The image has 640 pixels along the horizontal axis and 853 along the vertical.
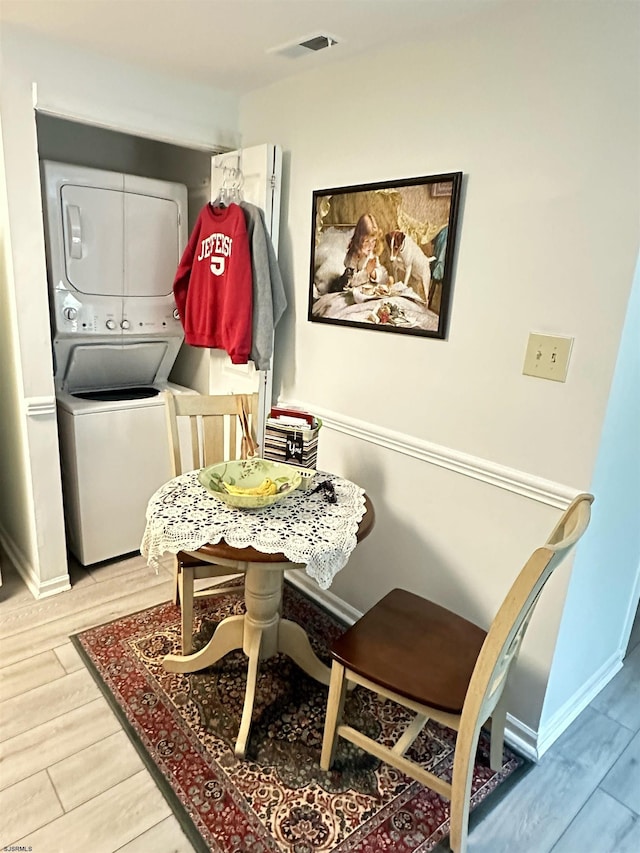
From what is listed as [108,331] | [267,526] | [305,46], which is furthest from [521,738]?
[305,46]

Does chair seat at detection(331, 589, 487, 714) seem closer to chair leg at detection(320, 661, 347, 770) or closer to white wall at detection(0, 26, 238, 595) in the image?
chair leg at detection(320, 661, 347, 770)

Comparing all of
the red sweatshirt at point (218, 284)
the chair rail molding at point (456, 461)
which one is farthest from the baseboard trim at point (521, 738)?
the red sweatshirt at point (218, 284)

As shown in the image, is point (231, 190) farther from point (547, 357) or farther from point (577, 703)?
point (577, 703)

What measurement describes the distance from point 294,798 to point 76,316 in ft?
6.75

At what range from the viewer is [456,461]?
1.82 metres

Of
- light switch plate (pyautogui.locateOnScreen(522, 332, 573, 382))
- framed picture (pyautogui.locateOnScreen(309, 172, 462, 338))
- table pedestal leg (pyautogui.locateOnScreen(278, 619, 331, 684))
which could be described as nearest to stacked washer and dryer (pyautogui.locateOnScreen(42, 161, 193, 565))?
framed picture (pyautogui.locateOnScreen(309, 172, 462, 338))

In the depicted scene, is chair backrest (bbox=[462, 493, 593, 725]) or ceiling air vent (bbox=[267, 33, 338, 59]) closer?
chair backrest (bbox=[462, 493, 593, 725])

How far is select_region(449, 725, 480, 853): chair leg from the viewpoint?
1.27 metres

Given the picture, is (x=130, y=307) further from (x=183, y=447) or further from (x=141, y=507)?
(x=141, y=507)

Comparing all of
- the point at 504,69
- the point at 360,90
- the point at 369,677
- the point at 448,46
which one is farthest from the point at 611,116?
the point at 369,677

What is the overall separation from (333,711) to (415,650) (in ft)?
0.98

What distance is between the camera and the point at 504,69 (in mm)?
1546

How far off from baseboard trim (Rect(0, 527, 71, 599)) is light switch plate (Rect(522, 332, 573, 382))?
7.05 feet

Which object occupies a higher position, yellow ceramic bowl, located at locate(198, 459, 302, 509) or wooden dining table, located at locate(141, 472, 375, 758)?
yellow ceramic bowl, located at locate(198, 459, 302, 509)
